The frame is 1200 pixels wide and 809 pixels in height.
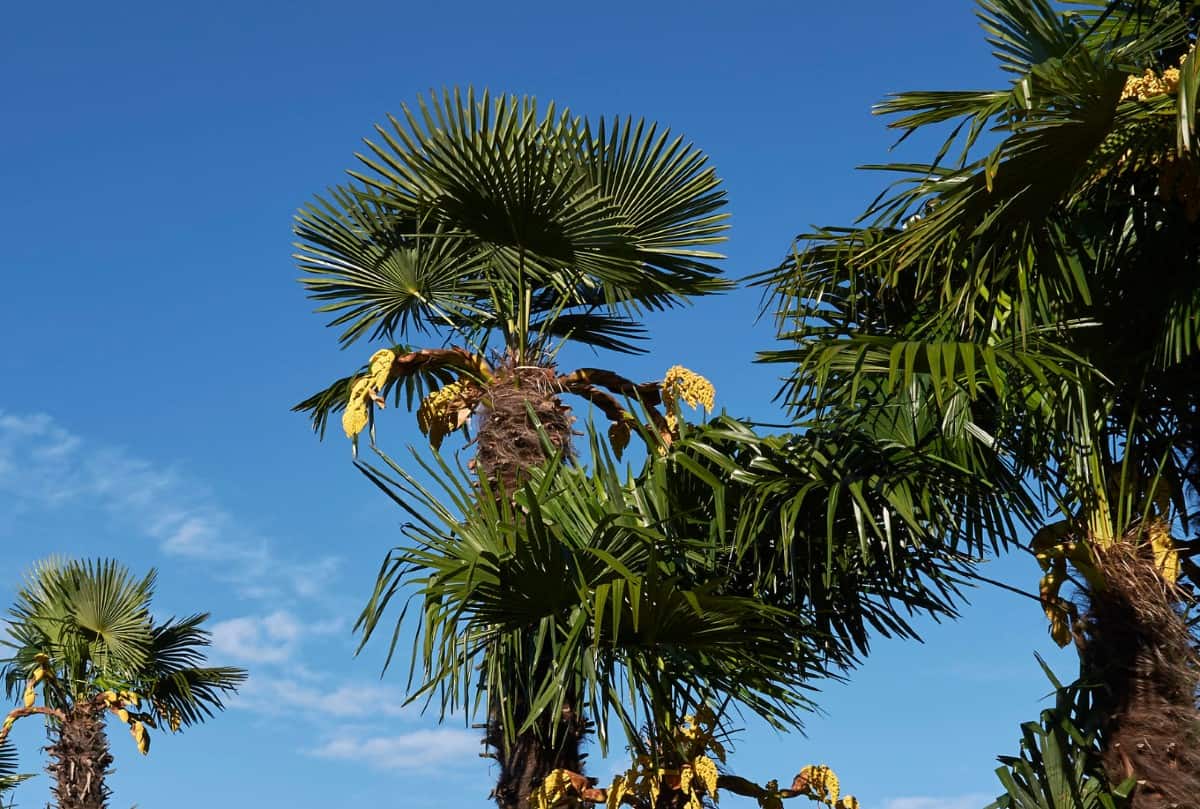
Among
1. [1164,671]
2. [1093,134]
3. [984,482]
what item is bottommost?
[1164,671]

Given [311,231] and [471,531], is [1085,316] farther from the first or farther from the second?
[311,231]

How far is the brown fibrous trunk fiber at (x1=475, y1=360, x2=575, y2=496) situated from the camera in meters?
7.76

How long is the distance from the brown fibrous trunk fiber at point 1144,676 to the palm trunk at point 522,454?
8.37ft

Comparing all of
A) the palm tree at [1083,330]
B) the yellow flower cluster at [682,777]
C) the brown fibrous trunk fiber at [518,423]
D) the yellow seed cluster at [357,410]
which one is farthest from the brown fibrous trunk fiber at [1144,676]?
the yellow seed cluster at [357,410]

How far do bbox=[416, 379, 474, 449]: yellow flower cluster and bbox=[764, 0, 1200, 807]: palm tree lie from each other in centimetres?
196

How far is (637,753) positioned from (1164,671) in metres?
2.41

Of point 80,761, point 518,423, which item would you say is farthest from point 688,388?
point 80,761

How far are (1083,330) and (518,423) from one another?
9.99 feet

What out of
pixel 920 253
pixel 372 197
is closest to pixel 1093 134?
pixel 920 253

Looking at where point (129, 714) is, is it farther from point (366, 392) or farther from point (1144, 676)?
point (1144, 676)

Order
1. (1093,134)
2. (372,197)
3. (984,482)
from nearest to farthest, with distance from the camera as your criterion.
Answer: (1093,134), (984,482), (372,197)

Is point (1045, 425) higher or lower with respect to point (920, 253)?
lower

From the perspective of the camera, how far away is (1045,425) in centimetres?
691

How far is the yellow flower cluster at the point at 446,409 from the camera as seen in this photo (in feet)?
26.8
